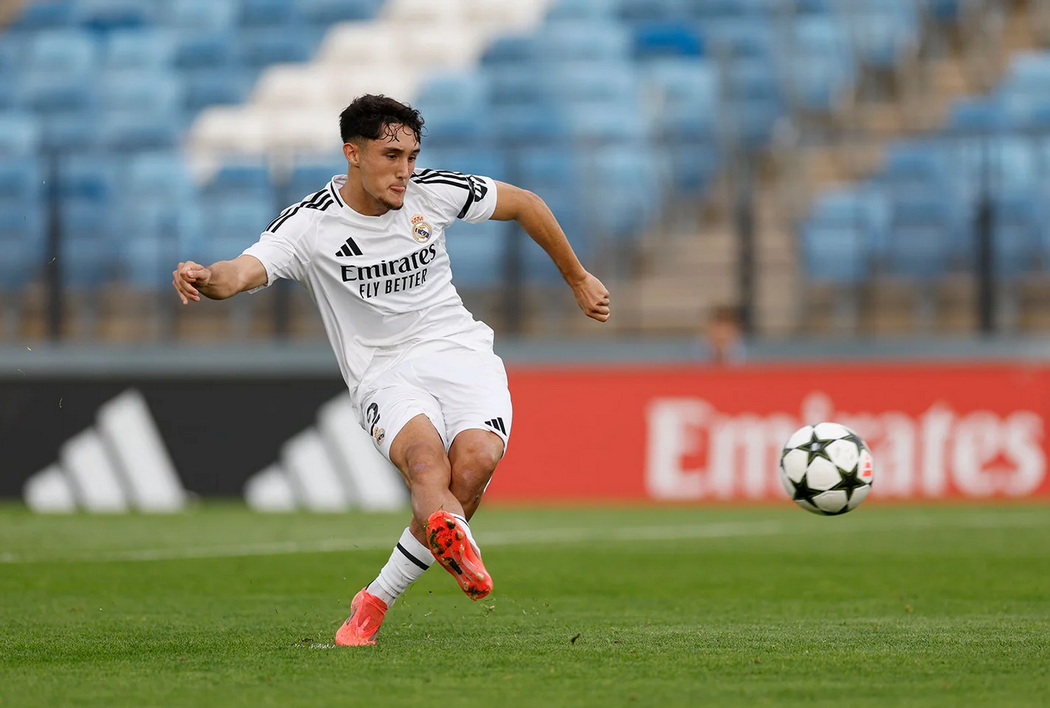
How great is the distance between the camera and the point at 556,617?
21.2ft

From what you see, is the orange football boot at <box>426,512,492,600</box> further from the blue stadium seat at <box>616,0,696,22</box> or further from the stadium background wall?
the blue stadium seat at <box>616,0,696,22</box>

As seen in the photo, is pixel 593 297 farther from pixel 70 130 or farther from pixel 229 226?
pixel 70 130

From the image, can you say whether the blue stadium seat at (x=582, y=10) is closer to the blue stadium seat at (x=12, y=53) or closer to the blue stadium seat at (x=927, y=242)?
the blue stadium seat at (x=927, y=242)

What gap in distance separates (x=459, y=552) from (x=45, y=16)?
17839 millimetres

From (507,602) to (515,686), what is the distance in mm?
2493

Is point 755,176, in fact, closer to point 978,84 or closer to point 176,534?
point 978,84

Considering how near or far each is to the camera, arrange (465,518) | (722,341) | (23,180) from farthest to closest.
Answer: (23,180), (722,341), (465,518)

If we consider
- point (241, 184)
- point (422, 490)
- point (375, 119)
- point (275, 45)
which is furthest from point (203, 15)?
point (422, 490)

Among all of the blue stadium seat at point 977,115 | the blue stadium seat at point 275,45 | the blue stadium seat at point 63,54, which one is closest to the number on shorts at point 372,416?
the blue stadium seat at point 977,115

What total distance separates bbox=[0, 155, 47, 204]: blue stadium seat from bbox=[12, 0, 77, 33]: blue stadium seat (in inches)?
195

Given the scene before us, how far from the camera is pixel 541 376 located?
13969mm

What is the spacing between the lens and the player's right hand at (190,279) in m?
5.07

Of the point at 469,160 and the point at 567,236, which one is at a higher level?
the point at 469,160

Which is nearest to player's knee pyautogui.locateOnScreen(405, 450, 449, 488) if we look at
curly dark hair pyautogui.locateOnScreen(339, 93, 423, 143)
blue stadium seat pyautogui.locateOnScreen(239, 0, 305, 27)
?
curly dark hair pyautogui.locateOnScreen(339, 93, 423, 143)
